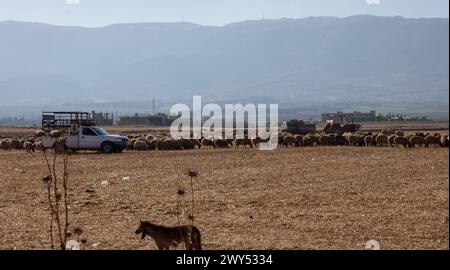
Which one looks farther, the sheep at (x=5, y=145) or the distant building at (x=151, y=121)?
the distant building at (x=151, y=121)

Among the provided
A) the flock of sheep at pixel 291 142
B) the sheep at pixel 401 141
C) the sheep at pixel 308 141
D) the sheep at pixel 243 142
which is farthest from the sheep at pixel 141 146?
the sheep at pixel 401 141

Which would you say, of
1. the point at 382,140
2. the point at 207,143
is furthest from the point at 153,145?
the point at 382,140

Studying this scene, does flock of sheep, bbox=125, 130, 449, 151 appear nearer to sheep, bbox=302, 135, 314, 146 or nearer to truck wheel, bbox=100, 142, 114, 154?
sheep, bbox=302, 135, 314, 146

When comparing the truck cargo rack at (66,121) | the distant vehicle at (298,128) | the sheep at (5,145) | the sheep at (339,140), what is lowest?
the sheep at (5,145)

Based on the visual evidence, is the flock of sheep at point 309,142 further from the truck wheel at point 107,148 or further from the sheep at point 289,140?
the truck wheel at point 107,148

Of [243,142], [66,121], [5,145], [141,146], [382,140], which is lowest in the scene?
[5,145]

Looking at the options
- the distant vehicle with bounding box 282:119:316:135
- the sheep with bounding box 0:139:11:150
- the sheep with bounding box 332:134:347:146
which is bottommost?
the sheep with bounding box 0:139:11:150

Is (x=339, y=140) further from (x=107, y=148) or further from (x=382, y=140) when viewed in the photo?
(x=107, y=148)

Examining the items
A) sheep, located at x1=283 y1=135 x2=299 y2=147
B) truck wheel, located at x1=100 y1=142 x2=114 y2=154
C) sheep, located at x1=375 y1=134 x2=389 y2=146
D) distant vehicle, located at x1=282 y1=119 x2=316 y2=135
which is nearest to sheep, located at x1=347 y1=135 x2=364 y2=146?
sheep, located at x1=375 y1=134 x2=389 y2=146

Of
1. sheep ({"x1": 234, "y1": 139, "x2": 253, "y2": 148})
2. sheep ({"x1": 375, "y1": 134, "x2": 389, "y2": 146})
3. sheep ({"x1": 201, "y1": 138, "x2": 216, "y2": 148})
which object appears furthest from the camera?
sheep ({"x1": 201, "y1": 138, "x2": 216, "y2": 148})

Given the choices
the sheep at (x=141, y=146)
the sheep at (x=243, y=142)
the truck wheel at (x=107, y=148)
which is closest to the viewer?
the truck wheel at (x=107, y=148)

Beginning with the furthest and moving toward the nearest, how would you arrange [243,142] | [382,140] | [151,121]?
[151,121], [243,142], [382,140]

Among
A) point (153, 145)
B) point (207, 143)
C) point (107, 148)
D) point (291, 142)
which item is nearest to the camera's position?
point (107, 148)
